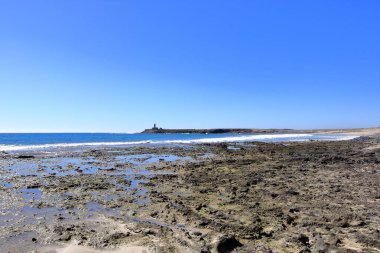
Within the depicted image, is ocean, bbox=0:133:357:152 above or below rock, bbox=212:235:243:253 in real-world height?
above

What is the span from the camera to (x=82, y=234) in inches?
232

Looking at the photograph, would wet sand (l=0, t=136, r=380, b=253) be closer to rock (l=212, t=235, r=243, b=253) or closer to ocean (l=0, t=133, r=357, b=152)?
rock (l=212, t=235, r=243, b=253)

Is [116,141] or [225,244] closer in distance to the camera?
[225,244]

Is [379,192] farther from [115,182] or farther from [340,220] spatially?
[115,182]

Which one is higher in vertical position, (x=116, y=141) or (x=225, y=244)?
(x=116, y=141)

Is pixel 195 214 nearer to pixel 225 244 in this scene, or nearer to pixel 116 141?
pixel 225 244

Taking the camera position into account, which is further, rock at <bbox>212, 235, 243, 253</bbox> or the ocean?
the ocean

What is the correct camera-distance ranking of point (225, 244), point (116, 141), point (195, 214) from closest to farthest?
1. point (225, 244)
2. point (195, 214)
3. point (116, 141)

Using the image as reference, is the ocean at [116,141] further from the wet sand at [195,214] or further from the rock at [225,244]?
the rock at [225,244]

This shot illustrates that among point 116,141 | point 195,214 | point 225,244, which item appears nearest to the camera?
point 225,244

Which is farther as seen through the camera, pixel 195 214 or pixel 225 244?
pixel 195 214

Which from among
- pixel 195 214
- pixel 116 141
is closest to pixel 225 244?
pixel 195 214

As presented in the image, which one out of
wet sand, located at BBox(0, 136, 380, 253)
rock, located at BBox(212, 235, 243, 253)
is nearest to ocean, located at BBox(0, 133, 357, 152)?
wet sand, located at BBox(0, 136, 380, 253)

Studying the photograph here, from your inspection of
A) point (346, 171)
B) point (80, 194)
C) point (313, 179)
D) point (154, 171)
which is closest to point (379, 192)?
point (313, 179)
